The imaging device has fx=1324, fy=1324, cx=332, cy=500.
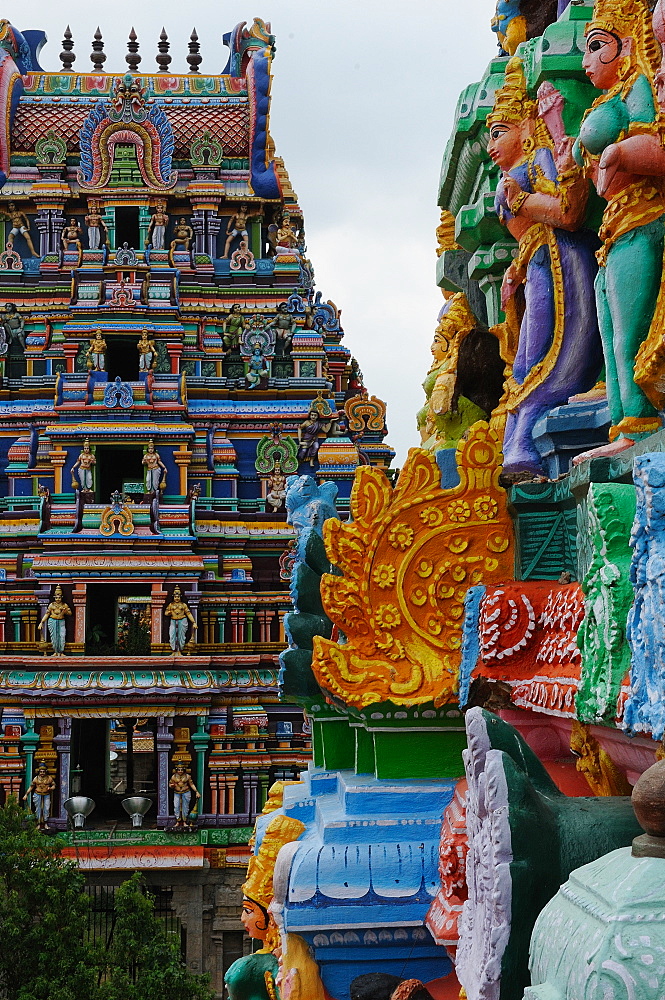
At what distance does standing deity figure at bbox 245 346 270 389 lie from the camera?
73.7 ft

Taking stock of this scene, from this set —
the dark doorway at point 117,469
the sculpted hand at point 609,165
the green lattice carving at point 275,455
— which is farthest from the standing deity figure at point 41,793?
the sculpted hand at point 609,165

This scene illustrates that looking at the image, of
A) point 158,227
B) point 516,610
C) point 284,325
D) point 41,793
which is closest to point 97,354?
point 158,227

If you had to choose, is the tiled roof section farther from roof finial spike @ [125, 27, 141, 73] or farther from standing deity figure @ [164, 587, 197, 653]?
standing deity figure @ [164, 587, 197, 653]

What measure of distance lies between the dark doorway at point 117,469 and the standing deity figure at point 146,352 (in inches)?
59.0

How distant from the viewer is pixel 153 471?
69.5 ft

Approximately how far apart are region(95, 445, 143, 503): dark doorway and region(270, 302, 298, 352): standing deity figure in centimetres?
313

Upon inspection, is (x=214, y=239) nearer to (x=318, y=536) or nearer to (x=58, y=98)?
(x=58, y=98)

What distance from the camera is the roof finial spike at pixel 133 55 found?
26141mm

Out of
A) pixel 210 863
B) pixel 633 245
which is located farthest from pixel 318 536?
pixel 210 863

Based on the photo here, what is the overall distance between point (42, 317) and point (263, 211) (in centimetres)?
443

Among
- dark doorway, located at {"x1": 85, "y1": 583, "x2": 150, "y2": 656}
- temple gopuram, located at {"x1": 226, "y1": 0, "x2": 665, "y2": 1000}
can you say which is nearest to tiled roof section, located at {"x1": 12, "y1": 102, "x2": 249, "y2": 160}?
dark doorway, located at {"x1": 85, "y1": 583, "x2": 150, "y2": 656}

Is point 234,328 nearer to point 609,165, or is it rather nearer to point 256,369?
point 256,369

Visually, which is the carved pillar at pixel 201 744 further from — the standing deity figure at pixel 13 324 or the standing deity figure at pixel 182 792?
the standing deity figure at pixel 13 324

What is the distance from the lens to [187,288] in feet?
75.2
